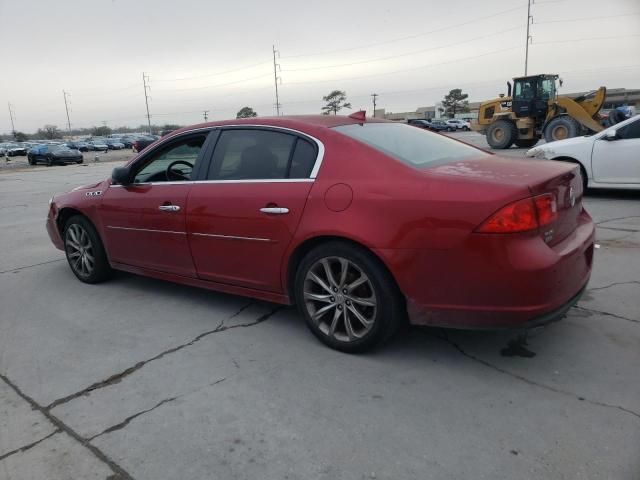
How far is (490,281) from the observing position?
283cm

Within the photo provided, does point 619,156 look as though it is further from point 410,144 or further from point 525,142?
point 525,142

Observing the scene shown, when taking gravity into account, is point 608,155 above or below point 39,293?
above

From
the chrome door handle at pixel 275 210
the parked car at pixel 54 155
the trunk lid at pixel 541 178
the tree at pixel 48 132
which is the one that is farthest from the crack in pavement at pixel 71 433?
the tree at pixel 48 132

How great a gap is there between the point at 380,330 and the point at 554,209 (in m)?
1.25

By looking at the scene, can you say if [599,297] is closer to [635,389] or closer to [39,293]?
[635,389]

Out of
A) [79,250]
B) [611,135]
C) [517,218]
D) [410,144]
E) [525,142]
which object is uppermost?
[410,144]

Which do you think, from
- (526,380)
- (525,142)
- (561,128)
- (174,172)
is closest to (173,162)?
(174,172)

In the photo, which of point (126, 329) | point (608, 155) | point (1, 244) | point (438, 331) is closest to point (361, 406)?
point (438, 331)

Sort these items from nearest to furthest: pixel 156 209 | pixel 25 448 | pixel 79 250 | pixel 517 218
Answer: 1. pixel 25 448
2. pixel 517 218
3. pixel 156 209
4. pixel 79 250

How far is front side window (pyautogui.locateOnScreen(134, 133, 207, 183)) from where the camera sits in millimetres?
4309

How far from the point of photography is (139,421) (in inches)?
109

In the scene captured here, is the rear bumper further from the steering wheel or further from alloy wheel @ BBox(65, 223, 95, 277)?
alloy wheel @ BBox(65, 223, 95, 277)

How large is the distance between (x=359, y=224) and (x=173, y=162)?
7.23ft

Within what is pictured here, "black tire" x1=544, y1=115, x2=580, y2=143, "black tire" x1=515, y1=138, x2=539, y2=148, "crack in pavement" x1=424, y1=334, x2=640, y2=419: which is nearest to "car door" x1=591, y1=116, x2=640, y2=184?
"crack in pavement" x1=424, y1=334, x2=640, y2=419
